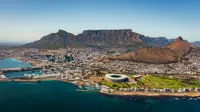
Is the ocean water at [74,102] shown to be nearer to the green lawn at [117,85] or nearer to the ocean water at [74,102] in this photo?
the ocean water at [74,102]

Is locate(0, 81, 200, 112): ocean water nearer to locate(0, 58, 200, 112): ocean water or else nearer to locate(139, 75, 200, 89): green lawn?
locate(0, 58, 200, 112): ocean water

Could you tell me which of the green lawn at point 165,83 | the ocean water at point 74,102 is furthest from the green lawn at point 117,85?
the ocean water at point 74,102

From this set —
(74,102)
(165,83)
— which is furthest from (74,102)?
(165,83)

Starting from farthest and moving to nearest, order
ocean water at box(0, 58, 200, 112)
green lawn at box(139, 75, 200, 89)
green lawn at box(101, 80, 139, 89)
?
green lawn at box(139, 75, 200, 89)
green lawn at box(101, 80, 139, 89)
ocean water at box(0, 58, 200, 112)

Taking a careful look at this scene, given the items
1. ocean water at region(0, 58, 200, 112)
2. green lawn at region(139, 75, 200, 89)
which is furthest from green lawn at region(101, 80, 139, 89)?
ocean water at region(0, 58, 200, 112)

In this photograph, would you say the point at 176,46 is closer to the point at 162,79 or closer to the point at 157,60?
the point at 157,60

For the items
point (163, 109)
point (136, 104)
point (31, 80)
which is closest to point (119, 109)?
point (136, 104)
